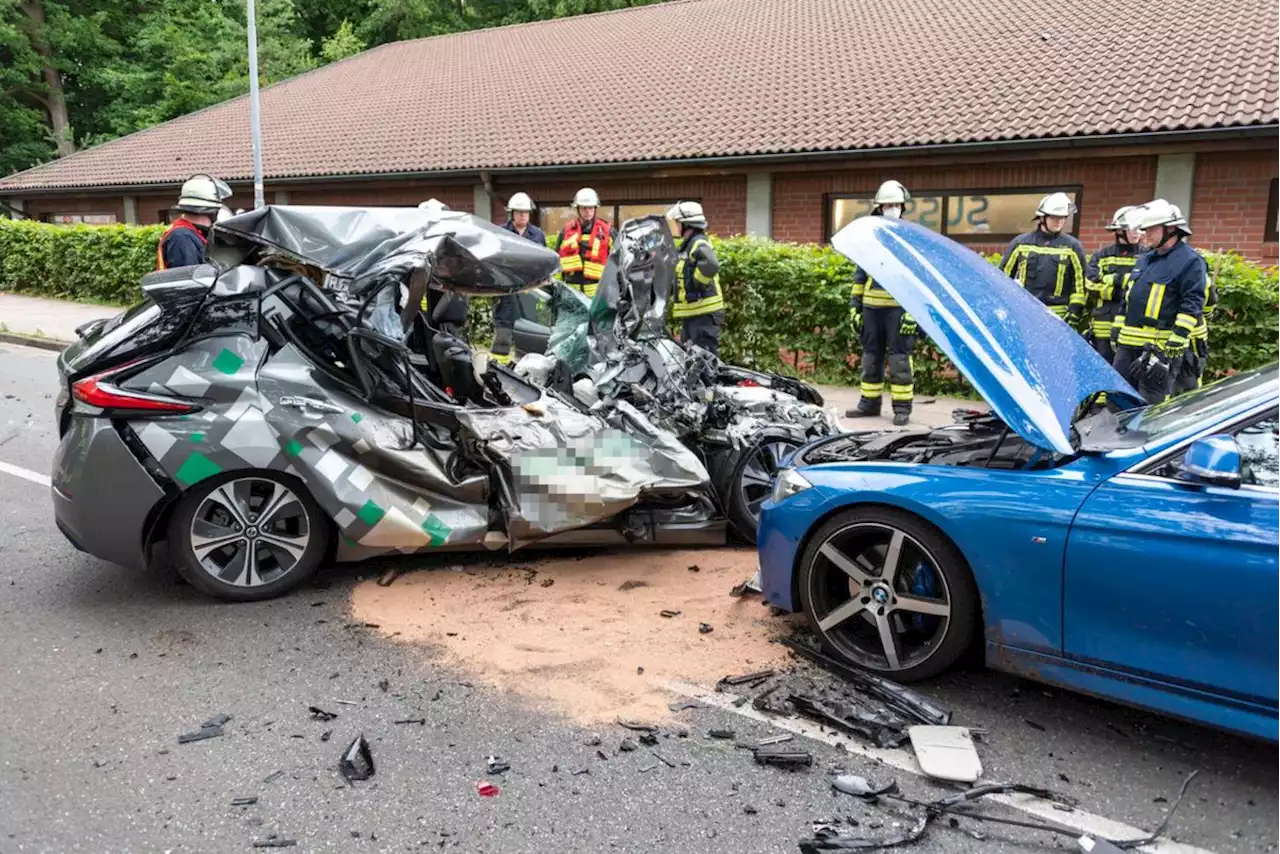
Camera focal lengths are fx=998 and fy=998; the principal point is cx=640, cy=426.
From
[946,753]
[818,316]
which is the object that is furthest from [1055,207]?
[946,753]

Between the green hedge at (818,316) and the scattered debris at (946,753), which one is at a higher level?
the green hedge at (818,316)

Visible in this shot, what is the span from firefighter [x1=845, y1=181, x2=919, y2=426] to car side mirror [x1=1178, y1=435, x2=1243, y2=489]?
18.8ft

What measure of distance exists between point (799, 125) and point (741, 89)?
2735 millimetres

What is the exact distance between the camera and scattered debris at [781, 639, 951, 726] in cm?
357

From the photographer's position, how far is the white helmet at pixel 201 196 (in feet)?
22.6

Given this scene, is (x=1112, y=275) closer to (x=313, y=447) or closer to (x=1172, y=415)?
(x=1172, y=415)

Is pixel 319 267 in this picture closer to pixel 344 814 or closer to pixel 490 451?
pixel 490 451

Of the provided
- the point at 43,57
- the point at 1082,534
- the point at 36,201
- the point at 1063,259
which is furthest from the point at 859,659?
the point at 43,57

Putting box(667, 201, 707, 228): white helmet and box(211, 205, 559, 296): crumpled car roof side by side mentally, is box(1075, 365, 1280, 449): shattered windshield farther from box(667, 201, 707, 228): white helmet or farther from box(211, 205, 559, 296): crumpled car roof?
box(667, 201, 707, 228): white helmet

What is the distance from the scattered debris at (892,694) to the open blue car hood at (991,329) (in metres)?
1.03

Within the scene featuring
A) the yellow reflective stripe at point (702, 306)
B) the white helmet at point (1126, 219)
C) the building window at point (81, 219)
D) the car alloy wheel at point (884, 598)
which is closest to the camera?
the car alloy wheel at point (884, 598)

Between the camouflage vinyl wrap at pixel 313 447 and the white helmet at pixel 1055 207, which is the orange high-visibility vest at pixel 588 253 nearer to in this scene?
the white helmet at pixel 1055 207

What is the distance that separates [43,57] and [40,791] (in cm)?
3957

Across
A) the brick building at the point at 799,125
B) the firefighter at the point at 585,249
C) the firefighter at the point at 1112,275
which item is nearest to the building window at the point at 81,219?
the brick building at the point at 799,125
